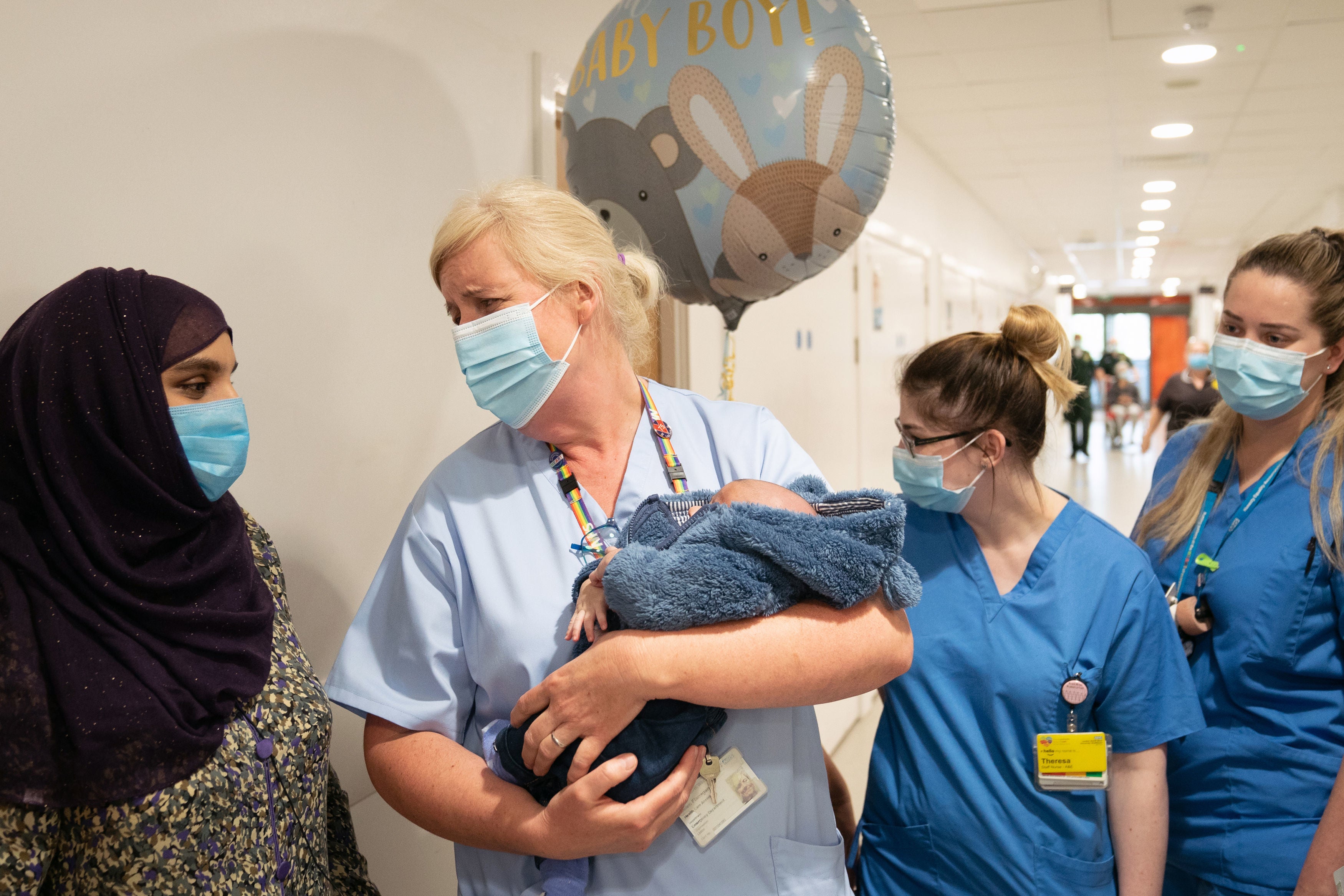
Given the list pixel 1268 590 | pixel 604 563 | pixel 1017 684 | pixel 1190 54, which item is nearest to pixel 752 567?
pixel 604 563

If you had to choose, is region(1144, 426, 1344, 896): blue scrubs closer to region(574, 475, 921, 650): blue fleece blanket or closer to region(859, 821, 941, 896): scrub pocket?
region(859, 821, 941, 896): scrub pocket

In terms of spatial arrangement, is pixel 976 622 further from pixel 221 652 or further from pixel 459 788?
pixel 221 652

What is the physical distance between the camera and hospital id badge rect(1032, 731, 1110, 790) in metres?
1.45

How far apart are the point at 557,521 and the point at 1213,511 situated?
1286mm

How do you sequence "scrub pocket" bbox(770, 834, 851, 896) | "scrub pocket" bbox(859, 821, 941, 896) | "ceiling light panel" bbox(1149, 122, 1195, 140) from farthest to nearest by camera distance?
"ceiling light panel" bbox(1149, 122, 1195, 140) → "scrub pocket" bbox(859, 821, 941, 896) → "scrub pocket" bbox(770, 834, 851, 896)

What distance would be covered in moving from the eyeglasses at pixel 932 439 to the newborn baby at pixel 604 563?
56 centimetres

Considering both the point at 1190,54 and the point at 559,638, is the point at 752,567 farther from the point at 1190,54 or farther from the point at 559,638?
the point at 1190,54

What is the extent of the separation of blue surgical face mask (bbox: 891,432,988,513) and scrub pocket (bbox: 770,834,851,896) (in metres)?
0.65

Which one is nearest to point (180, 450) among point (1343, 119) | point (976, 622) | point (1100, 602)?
point (976, 622)

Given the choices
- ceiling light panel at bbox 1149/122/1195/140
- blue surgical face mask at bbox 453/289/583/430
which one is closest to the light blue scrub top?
blue surgical face mask at bbox 453/289/583/430

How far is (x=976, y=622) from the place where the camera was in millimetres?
1578

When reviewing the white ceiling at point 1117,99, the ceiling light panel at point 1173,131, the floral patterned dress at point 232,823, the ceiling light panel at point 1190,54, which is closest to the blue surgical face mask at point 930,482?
the white ceiling at point 1117,99

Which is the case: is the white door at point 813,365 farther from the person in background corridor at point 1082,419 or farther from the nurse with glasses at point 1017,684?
the person in background corridor at point 1082,419

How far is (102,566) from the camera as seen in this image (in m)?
1.06
